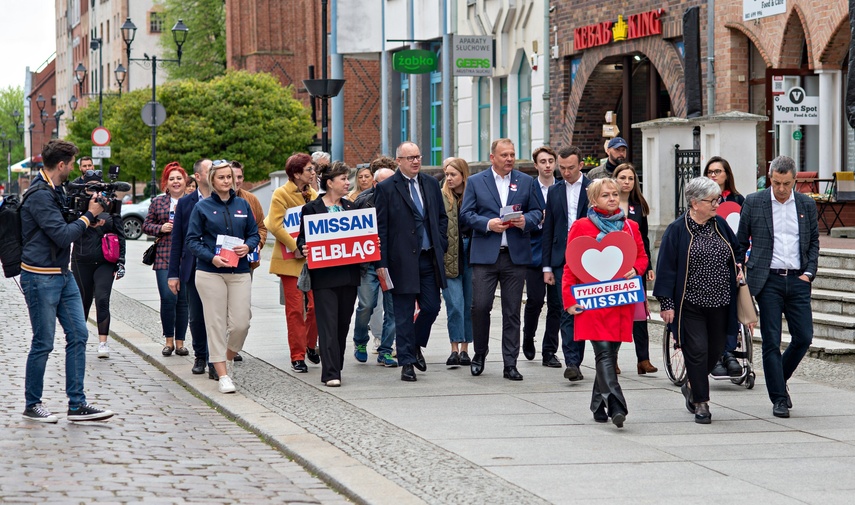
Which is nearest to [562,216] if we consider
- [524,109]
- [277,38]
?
[524,109]

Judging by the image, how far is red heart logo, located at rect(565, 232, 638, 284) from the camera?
950cm

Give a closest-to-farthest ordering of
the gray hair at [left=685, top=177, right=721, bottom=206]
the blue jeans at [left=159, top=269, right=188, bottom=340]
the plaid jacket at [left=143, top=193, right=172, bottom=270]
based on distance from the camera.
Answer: the gray hair at [left=685, top=177, right=721, bottom=206] → the blue jeans at [left=159, top=269, right=188, bottom=340] → the plaid jacket at [left=143, top=193, right=172, bottom=270]

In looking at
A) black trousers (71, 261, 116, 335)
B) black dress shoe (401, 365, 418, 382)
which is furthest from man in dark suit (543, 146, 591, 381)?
black trousers (71, 261, 116, 335)

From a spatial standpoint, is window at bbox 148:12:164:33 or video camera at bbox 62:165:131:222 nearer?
video camera at bbox 62:165:131:222

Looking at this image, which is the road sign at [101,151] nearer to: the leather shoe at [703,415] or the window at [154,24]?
the leather shoe at [703,415]

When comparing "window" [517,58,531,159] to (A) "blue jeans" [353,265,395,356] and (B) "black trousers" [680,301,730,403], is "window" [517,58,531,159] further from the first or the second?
(B) "black trousers" [680,301,730,403]

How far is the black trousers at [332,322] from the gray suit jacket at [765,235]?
10.6ft

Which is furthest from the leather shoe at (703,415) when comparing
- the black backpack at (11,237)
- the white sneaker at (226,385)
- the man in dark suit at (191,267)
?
the black backpack at (11,237)

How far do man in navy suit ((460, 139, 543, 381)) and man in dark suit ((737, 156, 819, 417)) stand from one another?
225 centimetres

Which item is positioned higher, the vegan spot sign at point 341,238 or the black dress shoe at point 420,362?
the vegan spot sign at point 341,238

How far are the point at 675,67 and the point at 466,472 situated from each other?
19.1m

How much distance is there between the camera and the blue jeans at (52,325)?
9648mm

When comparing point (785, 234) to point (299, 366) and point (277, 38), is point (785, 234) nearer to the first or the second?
point (299, 366)

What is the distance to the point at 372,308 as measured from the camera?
12875mm
